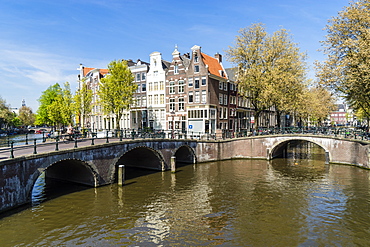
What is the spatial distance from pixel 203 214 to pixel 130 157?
703 inches

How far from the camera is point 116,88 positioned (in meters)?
37.7

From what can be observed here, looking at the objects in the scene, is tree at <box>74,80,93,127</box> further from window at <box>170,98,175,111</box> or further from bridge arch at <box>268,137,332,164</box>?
bridge arch at <box>268,137,332,164</box>

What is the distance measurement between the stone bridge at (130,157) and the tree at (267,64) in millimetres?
7437

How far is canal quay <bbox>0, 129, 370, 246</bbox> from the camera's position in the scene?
12703 millimetres

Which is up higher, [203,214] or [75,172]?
[75,172]

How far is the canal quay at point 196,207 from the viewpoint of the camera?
12703 millimetres

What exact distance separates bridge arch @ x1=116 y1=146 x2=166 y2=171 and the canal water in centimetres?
383

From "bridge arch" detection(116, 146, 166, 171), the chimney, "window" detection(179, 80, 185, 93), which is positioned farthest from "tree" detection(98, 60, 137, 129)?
the chimney

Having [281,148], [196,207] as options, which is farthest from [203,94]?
[196,207]

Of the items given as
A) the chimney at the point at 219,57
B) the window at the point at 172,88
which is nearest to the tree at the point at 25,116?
the window at the point at 172,88

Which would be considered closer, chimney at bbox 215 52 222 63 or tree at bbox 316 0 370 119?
tree at bbox 316 0 370 119

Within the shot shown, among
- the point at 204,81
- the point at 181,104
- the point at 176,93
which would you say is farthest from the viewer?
the point at 176,93

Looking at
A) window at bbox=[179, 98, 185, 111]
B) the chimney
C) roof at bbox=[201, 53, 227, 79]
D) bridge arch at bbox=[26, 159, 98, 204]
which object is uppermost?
the chimney

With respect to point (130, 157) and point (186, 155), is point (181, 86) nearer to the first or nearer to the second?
point (186, 155)
